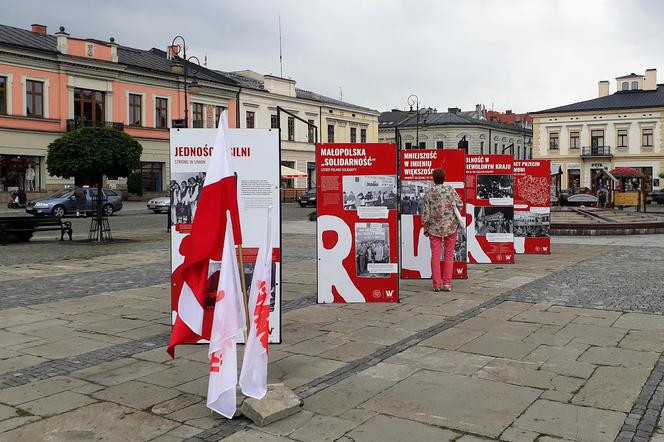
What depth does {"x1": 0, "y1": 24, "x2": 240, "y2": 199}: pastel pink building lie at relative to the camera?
38.6m

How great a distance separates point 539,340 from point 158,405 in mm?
3589

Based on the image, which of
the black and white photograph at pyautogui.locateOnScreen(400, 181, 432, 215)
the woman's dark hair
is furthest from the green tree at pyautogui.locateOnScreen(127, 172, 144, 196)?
the woman's dark hair

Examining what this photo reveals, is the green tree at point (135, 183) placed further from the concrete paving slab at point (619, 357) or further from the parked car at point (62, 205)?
the concrete paving slab at point (619, 357)

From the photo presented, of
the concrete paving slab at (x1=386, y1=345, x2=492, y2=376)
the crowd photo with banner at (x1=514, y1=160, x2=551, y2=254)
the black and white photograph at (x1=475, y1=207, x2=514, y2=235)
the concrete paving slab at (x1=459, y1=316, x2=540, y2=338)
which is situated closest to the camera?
the concrete paving slab at (x1=386, y1=345, x2=492, y2=376)

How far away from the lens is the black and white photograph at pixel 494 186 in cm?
1184

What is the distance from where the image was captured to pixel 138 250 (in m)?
15.2

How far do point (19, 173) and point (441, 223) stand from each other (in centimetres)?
3671

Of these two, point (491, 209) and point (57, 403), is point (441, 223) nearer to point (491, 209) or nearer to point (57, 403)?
point (491, 209)

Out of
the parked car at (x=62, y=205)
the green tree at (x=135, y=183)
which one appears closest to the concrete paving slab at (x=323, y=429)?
the parked car at (x=62, y=205)

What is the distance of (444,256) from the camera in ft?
29.3

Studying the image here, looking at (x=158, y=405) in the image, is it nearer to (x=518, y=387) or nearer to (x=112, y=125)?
(x=518, y=387)

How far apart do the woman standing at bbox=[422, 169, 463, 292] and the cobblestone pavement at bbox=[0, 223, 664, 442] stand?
1.12ft

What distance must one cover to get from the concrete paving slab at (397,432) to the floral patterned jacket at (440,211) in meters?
4.94

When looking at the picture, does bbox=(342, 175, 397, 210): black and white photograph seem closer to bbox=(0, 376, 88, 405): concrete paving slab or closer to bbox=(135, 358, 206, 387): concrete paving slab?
bbox=(135, 358, 206, 387): concrete paving slab
